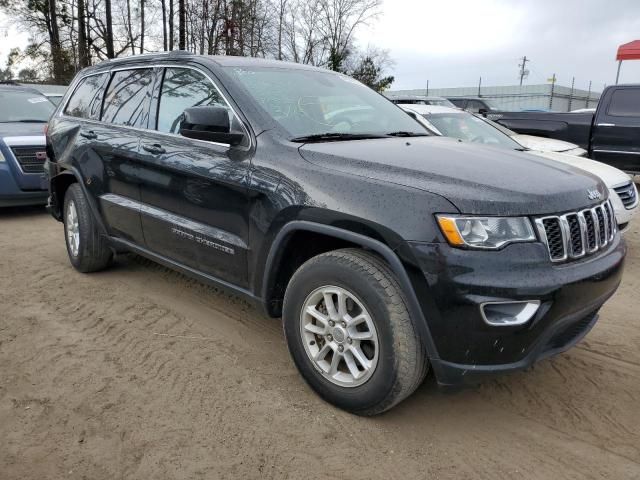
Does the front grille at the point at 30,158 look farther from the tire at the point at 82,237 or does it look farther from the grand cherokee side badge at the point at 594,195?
the grand cherokee side badge at the point at 594,195

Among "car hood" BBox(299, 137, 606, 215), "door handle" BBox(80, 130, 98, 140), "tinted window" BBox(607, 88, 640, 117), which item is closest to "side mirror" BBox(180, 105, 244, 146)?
"car hood" BBox(299, 137, 606, 215)

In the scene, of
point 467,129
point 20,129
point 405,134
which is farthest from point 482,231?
point 20,129

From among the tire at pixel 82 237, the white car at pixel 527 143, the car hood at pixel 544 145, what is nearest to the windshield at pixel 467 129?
the white car at pixel 527 143

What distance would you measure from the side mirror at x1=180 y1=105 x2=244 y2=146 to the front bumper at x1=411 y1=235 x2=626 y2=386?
133 centimetres

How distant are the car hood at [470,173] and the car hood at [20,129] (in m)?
6.21

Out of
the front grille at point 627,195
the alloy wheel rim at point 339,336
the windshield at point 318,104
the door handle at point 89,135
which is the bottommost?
the alloy wheel rim at point 339,336

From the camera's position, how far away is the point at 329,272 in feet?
8.39

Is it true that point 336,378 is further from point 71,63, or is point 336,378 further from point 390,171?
point 71,63

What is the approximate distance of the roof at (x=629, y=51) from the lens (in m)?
22.1

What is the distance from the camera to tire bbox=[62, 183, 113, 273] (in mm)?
4543

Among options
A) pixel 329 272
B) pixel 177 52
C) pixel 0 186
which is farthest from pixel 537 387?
pixel 0 186

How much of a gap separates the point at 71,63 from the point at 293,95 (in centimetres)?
2478

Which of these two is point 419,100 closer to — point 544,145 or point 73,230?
point 544,145

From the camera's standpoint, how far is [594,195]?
8.82 ft
